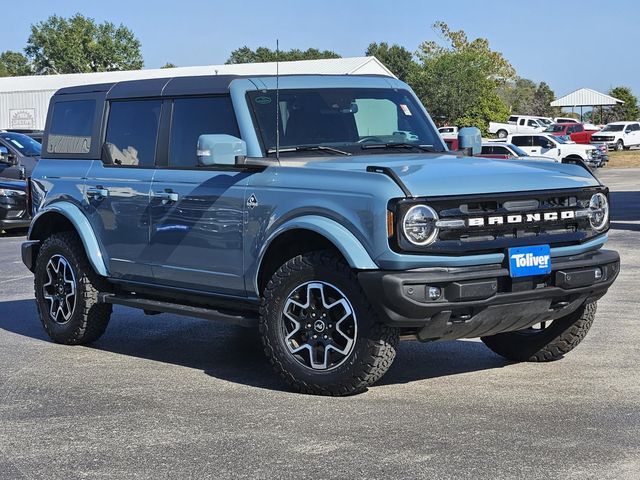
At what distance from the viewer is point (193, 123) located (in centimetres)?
797

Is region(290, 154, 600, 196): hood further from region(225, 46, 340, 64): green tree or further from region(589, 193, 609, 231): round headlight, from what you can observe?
region(225, 46, 340, 64): green tree

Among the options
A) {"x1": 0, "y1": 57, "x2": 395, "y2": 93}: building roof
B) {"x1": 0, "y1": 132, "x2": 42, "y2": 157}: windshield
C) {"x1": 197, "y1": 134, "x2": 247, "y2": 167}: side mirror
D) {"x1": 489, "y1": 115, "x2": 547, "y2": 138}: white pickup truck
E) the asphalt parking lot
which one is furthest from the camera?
{"x1": 489, "y1": 115, "x2": 547, "y2": 138}: white pickup truck

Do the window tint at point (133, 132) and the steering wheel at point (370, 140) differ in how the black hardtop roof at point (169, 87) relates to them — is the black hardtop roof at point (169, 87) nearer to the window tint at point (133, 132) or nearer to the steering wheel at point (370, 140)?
the window tint at point (133, 132)

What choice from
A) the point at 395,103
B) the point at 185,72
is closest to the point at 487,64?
the point at 185,72

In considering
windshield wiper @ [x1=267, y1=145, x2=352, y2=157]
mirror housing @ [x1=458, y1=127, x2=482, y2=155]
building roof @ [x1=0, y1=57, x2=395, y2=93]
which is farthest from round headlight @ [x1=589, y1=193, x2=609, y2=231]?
building roof @ [x1=0, y1=57, x2=395, y2=93]

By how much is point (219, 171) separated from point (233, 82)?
25.3 inches

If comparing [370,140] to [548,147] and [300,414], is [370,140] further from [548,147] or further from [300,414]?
[548,147]

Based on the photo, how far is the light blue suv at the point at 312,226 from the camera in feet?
21.1

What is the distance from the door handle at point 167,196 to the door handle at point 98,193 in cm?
63

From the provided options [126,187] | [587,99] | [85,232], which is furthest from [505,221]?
[587,99]

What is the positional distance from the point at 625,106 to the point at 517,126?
33.1 m

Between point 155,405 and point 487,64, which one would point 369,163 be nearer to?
point 155,405

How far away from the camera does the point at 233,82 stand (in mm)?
7727

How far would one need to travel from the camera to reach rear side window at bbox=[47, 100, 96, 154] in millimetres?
8945
